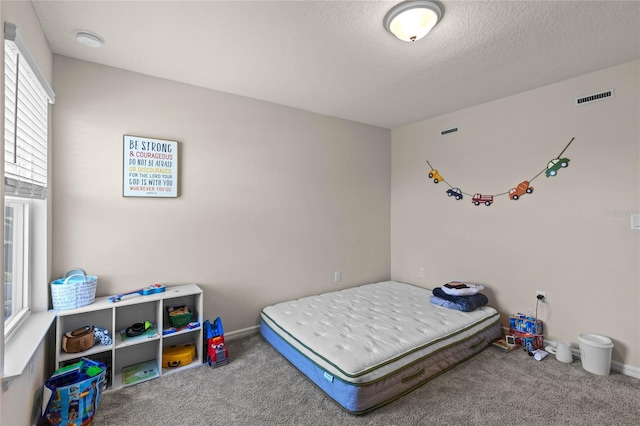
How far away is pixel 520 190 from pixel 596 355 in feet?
4.92

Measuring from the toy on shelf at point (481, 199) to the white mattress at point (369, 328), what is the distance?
3.61 feet

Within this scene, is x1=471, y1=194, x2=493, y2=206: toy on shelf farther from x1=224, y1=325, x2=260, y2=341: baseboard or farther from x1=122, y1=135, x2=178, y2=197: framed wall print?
x1=122, y1=135, x2=178, y2=197: framed wall print

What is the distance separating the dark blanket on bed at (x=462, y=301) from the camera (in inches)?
117

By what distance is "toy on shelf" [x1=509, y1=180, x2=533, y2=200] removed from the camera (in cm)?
299

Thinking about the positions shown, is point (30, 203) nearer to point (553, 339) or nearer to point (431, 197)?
point (431, 197)

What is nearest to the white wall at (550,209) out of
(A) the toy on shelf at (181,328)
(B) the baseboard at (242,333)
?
(B) the baseboard at (242,333)

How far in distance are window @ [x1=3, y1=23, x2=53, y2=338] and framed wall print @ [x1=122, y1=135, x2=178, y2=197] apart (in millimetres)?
529

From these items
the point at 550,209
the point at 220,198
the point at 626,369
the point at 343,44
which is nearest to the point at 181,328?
the point at 220,198

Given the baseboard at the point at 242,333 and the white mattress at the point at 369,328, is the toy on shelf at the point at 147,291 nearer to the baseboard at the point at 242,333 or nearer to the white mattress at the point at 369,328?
the baseboard at the point at 242,333

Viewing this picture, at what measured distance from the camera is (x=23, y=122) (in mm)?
1687

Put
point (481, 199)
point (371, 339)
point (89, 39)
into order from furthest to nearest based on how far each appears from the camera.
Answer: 1. point (481, 199)
2. point (371, 339)
3. point (89, 39)

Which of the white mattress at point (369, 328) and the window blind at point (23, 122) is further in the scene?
the white mattress at point (369, 328)

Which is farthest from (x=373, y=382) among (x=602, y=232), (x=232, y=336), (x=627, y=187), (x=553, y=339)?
(x=627, y=187)

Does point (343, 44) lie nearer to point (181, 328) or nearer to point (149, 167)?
point (149, 167)
